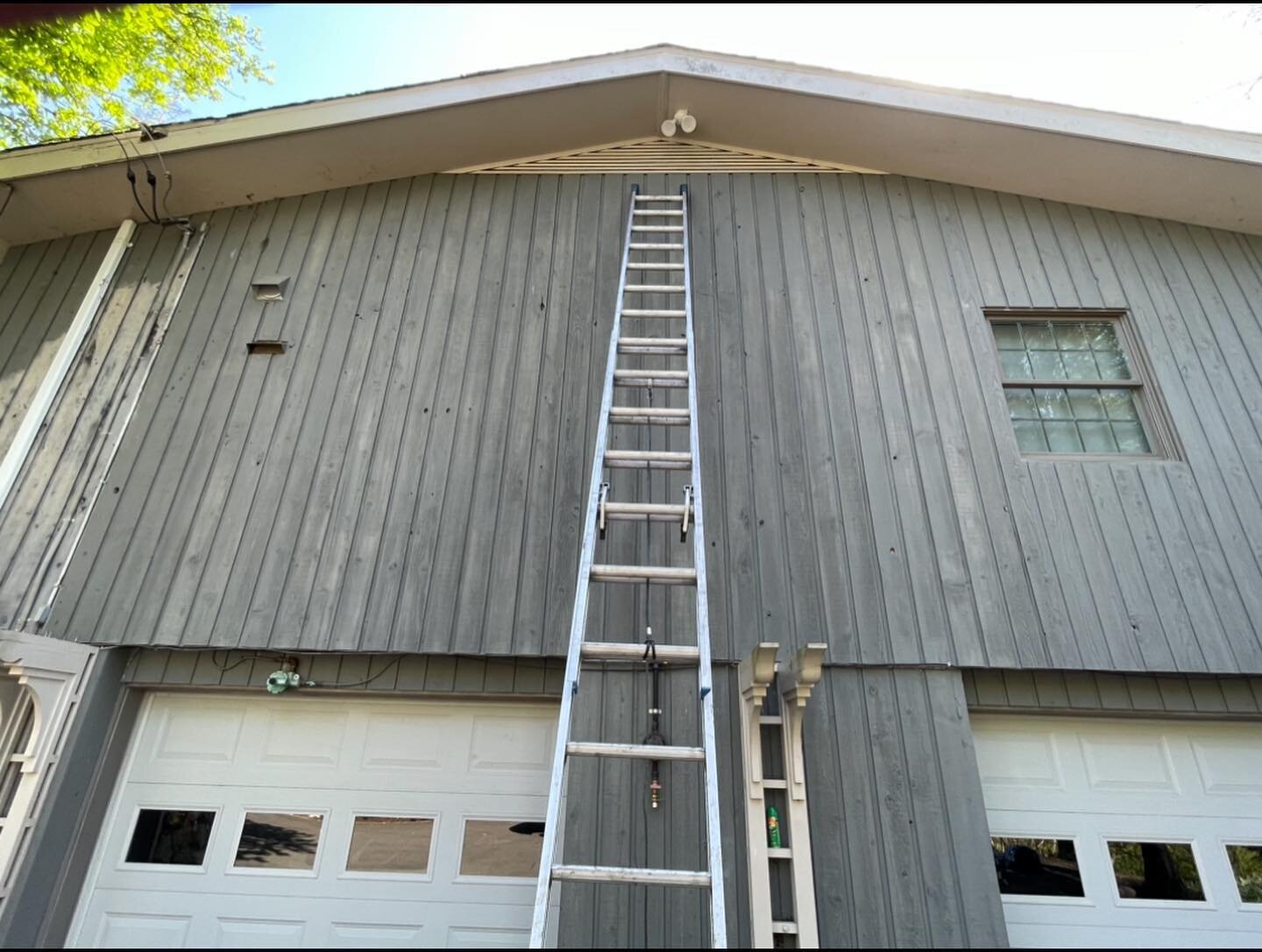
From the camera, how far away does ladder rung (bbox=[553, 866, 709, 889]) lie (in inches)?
64.7

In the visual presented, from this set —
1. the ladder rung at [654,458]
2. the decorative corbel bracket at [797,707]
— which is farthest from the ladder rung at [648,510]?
the decorative corbel bracket at [797,707]

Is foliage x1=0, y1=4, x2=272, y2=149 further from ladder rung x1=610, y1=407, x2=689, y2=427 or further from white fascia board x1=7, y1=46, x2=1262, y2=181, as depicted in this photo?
ladder rung x1=610, y1=407, x2=689, y2=427

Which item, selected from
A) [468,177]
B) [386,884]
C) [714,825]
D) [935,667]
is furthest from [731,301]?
[386,884]

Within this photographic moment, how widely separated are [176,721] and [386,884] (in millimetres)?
1368

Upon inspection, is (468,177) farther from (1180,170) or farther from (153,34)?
(1180,170)

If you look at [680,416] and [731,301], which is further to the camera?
[731,301]

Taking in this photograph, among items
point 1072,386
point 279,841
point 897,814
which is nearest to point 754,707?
point 897,814

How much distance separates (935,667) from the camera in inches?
125

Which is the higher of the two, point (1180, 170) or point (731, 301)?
point (1180, 170)

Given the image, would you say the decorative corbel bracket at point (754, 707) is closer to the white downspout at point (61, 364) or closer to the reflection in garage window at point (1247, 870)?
the reflection in garage window at point (1247, 870)

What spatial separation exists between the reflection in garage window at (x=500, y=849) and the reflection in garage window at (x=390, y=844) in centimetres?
19

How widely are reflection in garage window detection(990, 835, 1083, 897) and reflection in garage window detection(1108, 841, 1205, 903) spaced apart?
0.19 metres

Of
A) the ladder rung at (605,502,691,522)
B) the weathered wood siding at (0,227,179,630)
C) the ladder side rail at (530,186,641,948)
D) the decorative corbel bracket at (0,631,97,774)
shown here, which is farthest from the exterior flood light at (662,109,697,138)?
the decorative corbel bracket at (0,631,97,774)

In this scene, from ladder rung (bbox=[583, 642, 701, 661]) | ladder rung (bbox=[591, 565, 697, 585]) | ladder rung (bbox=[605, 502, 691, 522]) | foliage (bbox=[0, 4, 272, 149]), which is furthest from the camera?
foliage (bbox=[0, 4, 272, 149])
